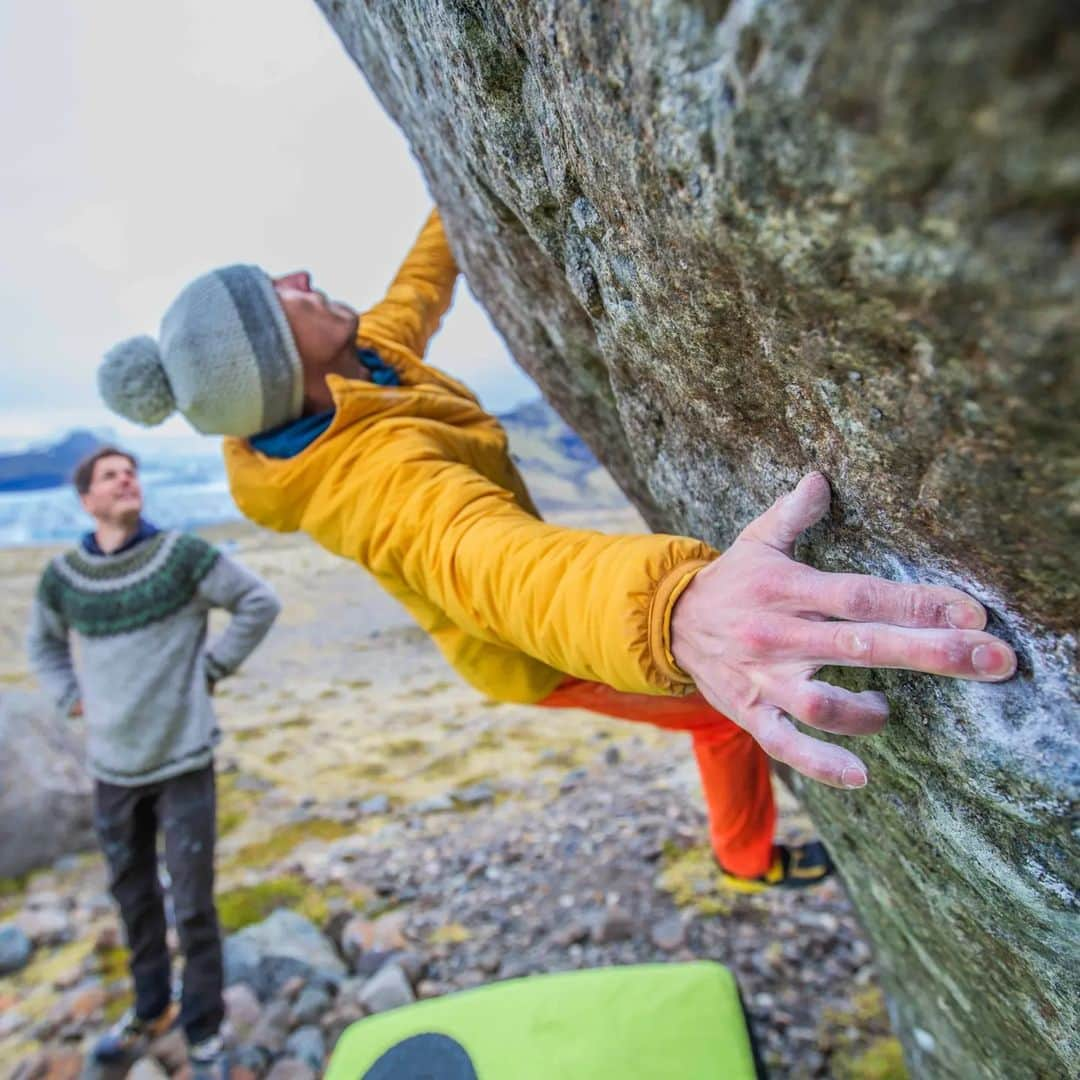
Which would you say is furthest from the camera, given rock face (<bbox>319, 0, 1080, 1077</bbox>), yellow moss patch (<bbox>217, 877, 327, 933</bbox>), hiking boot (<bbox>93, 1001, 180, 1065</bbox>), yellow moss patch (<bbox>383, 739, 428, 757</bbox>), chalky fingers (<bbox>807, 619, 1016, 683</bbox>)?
yellow moss patch (<bbox>383, 739, 428, 757</bbox>)

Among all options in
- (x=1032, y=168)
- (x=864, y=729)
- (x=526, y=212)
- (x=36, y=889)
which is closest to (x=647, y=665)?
(x=864, y=729)

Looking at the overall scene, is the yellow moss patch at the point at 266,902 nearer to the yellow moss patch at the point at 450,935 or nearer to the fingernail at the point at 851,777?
the yellow moss patch at the point at 450,935

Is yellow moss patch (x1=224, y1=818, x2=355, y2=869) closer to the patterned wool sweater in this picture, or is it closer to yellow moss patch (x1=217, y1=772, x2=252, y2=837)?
yellow moss patch (x1=217, y1=772, x2=252, y2=837)

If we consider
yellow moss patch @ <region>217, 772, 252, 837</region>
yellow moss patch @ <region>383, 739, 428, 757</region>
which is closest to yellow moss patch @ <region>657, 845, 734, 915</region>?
yellow moss patch @ <region>217, 772, 252, 837</region>

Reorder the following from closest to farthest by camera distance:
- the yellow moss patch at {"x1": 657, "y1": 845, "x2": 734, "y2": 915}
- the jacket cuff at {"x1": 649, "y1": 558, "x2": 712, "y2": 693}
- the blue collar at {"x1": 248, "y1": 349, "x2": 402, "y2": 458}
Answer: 1. the jacket cuff at {"x1": 649, "y1": 558, "x2": 712, "y2": 693}
2. the blue collar at {"x1": 248, "y1": 349, "x2": 402, "y2": 458}
3. the yellow moss patch at {"x1": 657, "y1": 845, "x2": 734, "y2": 915}

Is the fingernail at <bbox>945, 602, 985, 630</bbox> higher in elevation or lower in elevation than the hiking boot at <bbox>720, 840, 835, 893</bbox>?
higher

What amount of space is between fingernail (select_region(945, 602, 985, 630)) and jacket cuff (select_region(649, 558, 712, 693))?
1.19 ft

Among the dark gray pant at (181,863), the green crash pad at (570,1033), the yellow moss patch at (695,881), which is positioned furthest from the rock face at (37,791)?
the yellow moss patch at (695,881)

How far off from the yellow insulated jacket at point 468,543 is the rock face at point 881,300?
35cm

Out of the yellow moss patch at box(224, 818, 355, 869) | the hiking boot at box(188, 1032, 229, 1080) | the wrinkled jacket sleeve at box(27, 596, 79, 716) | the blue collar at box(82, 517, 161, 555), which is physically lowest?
the yellow moss patch at box(224, 818, 355, 869)

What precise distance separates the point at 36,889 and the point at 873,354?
252 inches

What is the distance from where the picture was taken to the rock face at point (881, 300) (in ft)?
2.15

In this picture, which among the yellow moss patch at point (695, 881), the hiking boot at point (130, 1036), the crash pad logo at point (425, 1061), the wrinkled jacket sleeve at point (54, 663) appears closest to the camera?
the crash pad logo at point (425, 1061)

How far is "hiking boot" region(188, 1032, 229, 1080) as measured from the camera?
11.8 ft
